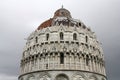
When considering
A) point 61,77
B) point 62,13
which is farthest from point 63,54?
point 62,13

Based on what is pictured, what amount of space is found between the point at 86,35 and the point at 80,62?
229 inches

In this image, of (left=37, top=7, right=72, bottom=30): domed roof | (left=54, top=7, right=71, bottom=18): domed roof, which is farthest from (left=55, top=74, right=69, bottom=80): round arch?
Answer: (left=54, top=7, right=71, bottom=18): domed roof

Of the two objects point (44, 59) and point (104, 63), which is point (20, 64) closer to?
point (44, 59)

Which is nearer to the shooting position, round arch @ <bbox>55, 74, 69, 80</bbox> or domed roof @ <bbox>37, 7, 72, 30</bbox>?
round arch @ <bbox>55, 74, 69, 80</bbox>

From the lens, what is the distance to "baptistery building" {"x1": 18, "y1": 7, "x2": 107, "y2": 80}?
43688mm

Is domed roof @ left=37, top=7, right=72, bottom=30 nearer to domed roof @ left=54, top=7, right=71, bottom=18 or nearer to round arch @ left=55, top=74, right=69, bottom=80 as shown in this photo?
domed roof @ left=54, top=7, right=71, bottom=18

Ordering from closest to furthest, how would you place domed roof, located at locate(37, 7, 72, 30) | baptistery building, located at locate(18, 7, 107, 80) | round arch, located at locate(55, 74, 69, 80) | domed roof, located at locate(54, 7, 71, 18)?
round arch, located at locate(55, 74, 69, 80) < baptistery building, located at locate(18, 7, 107, 80) < domed roof, located at locate(37, 7, 72, 30) < domed roof, located at locate(54, 7, 71, 18)

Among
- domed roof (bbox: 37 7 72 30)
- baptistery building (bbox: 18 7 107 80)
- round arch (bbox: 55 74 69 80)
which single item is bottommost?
round arch (bbox: 55 74 69 80)

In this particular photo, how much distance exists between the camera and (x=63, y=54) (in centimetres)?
4469

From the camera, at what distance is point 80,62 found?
44.6m

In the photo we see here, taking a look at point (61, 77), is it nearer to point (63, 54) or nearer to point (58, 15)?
point (63, 54)

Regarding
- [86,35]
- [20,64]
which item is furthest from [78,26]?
[20,64]

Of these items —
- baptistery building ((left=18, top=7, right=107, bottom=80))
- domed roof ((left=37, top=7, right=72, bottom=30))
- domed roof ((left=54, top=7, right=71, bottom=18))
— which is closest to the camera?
baptistery building ((left=18, top=7, right=107, bottom=80))

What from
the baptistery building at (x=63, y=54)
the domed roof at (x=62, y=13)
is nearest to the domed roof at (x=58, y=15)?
the domed roof at (x=62, y=13)
